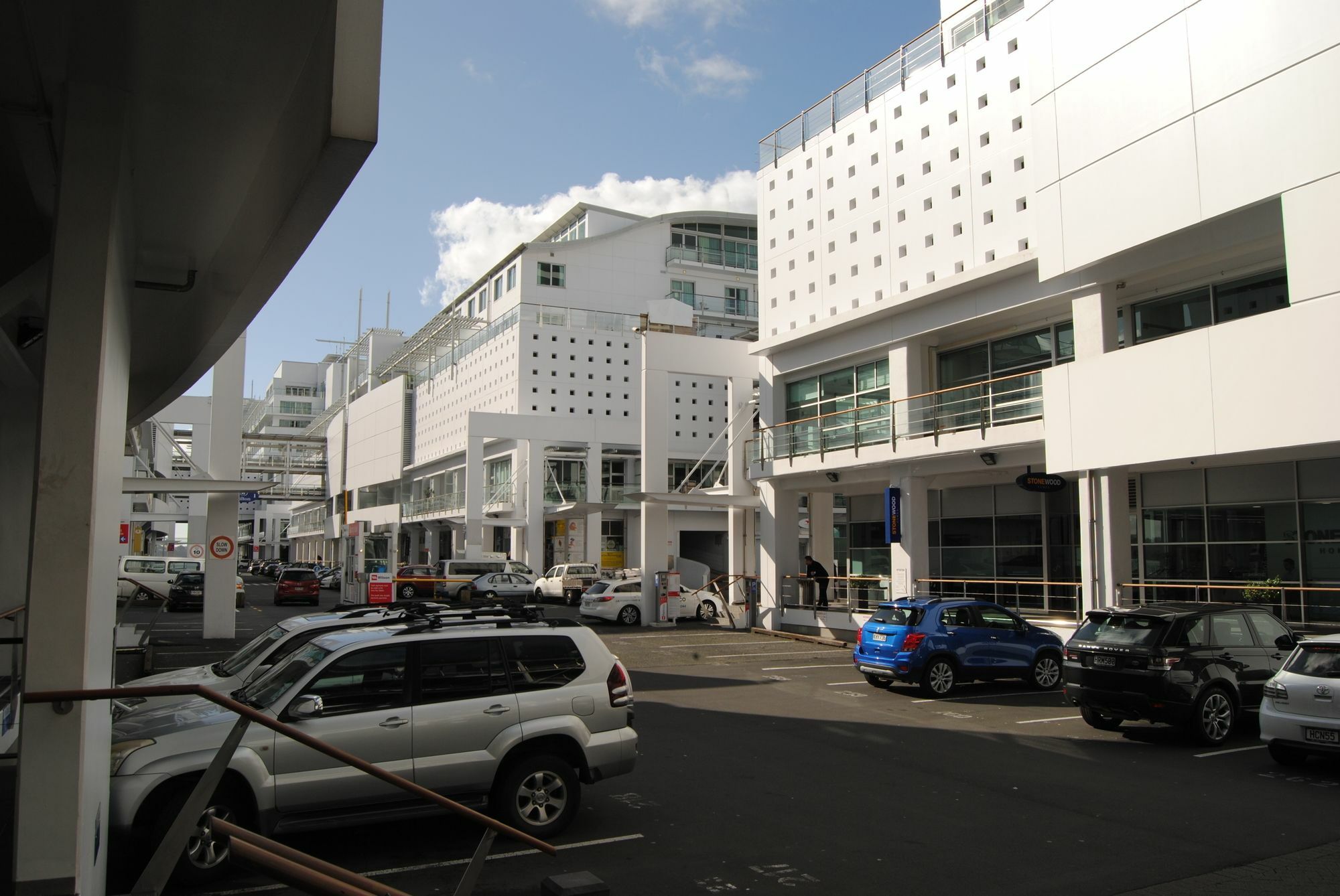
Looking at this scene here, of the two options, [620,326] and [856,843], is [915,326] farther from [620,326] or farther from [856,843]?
[620,326]

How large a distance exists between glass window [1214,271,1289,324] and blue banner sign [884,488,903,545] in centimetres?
763

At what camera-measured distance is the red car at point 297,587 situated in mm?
41094

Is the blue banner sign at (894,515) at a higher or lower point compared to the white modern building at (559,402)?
lower

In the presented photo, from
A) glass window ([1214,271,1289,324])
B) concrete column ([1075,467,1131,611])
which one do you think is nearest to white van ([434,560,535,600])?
concrete column ([1075,467,1131,611])

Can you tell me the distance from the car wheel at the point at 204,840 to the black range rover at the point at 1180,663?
988 cm

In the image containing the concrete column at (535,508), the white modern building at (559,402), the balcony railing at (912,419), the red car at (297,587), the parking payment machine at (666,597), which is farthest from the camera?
the white modern building at (559,402)

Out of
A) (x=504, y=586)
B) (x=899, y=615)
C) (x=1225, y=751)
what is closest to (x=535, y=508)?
(x=504, y=586)

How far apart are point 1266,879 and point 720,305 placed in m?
58.5

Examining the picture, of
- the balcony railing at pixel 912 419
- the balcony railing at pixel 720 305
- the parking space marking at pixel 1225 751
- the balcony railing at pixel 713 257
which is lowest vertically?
the parking space marking at pixel 1225 751

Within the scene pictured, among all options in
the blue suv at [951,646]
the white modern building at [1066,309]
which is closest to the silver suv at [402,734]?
the blue suv at [951,646]

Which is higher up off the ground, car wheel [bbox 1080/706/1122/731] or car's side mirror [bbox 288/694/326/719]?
car's side mirror [bbox 288/694/326/719]

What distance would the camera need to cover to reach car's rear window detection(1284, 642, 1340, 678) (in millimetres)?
9758

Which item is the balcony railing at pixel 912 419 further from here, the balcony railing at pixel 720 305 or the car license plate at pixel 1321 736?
the balcony railing at pixel 720 305

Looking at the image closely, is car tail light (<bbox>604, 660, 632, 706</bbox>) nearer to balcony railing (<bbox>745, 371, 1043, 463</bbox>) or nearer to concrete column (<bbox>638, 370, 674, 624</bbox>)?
balcony railing (<bbox>745, 371, 1043, 463</bbox>)
